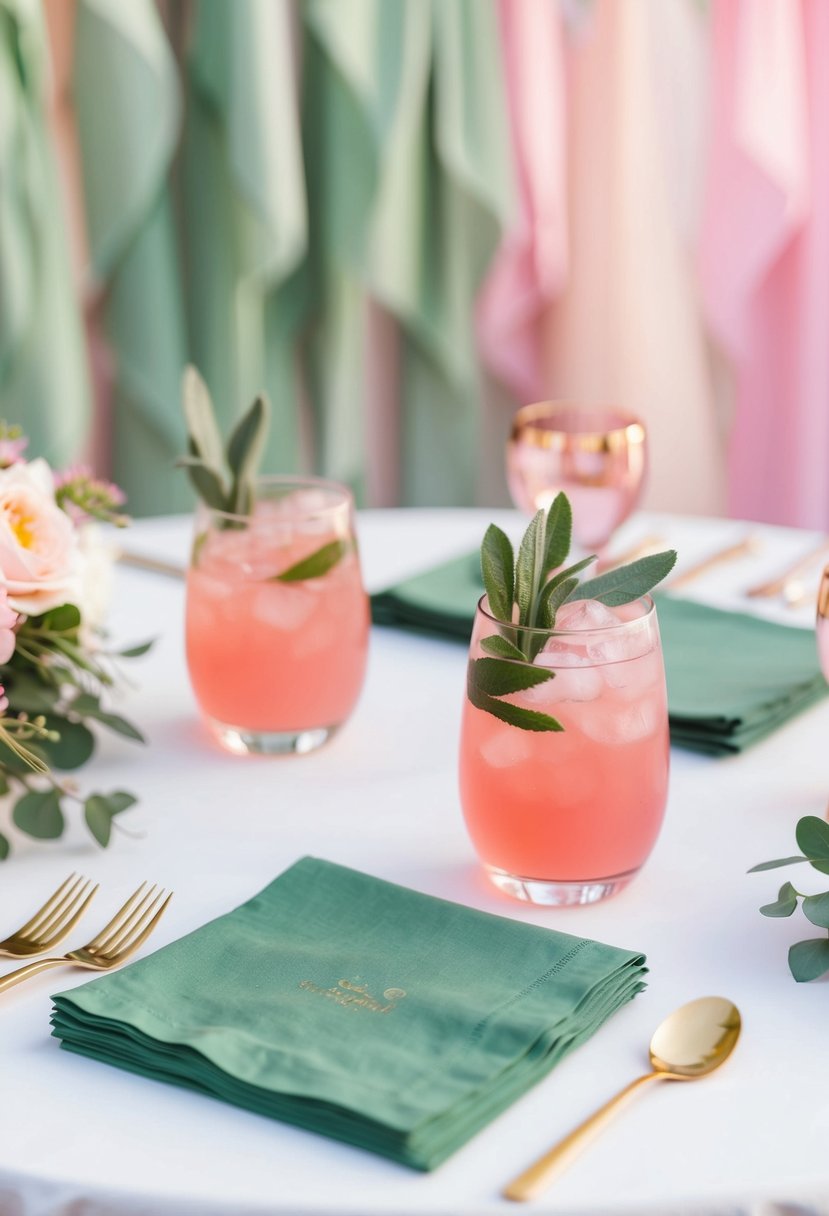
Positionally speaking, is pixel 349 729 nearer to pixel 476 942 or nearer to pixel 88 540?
pixel 88 540

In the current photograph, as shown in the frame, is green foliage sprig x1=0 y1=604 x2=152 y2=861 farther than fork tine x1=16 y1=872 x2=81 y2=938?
Yes

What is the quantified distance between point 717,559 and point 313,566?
550mm

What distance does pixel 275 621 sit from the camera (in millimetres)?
991

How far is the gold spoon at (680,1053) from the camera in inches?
23.5

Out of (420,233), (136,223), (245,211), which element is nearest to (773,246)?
(420,233)

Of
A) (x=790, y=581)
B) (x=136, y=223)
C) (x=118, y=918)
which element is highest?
(x=136, y=223)

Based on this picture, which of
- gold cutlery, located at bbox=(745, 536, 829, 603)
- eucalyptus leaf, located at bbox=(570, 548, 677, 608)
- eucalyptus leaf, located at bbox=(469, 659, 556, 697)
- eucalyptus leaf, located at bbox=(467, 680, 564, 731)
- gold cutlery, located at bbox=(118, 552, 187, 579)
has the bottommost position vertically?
gold cutlery, located at bbox=(745, 536, 829, 603)

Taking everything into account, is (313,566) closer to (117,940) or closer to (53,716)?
(53,716)

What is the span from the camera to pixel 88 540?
1.04m

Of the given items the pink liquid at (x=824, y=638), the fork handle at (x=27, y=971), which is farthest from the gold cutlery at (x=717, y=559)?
the fork handle at (x=27, y=971)

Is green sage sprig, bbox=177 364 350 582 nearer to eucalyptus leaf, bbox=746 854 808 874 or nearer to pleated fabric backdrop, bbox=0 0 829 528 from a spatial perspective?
eucalyptus leaf, bbox=746 854 808 874

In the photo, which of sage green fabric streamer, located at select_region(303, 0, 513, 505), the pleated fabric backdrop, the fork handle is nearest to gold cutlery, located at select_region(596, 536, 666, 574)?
the fork handle

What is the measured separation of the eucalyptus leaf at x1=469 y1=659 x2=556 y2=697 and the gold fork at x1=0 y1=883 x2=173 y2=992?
0.21m

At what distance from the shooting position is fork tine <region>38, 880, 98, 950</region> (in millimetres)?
775
